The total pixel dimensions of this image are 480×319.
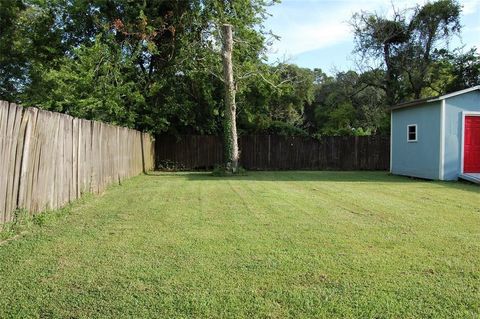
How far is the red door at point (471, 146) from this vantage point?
47.0 feet

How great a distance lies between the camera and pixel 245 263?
4.42 metres

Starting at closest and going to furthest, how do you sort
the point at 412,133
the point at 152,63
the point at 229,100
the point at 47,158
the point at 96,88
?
1. the point at 47,158
2. the point at 412,133
3. the point at 96,88
4. the point at 229,100
5. the point at 152,63

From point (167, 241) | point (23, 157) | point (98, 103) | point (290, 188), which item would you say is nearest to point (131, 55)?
point (98, 103)

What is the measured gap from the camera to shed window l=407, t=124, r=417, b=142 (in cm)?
1582

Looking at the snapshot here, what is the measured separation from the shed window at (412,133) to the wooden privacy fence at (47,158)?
34.4 feet

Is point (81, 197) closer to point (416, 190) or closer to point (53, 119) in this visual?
point (53, 119)

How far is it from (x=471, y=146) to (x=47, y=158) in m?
12.9

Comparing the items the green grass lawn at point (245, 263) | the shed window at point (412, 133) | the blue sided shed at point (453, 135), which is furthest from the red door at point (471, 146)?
the green grass lawn at point (245, 263)

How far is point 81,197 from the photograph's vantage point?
8.69 metres

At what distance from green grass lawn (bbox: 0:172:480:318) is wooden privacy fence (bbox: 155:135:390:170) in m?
12.6

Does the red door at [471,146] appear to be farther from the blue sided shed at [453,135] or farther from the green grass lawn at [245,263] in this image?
the green grass lawn at [245,263]

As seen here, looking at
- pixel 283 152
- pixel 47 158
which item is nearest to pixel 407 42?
pixel 283 152

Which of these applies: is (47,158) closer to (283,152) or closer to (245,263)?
(245,263)

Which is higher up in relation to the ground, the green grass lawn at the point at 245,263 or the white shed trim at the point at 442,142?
the white shed trim at the point at 442,142
